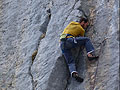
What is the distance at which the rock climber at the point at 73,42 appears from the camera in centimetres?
946

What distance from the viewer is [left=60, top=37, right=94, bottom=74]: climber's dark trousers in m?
9.50

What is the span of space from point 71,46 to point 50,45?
3.21 feet

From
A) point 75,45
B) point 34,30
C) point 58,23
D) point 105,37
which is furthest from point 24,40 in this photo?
point 105,37

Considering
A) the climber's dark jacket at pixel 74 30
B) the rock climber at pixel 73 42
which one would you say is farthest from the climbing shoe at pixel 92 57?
the climber's dark jacket at pixel 74 30

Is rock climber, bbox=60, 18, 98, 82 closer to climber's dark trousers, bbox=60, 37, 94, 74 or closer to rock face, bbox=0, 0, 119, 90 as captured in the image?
climber's dark trousers, bbox=60, 37, 94, 74

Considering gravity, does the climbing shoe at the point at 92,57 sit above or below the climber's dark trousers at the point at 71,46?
below

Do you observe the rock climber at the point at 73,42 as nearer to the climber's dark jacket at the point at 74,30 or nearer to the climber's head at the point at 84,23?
the climber's dark jacket at the point at 74,30

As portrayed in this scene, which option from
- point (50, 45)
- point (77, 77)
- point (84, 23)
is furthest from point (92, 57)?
point (50, 45)

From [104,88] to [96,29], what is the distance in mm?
2149

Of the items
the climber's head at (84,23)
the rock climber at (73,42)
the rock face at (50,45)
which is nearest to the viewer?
the rock face at (50,45)

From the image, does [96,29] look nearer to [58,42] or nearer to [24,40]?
[58,42]

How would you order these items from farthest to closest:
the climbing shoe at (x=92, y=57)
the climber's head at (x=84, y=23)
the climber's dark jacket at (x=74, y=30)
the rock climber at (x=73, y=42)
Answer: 1. the climber's head at (x=84, y=23)
2. the climber's dark jacket at (x=74, y=30)
3. the rock climber at (x=73, y=42)
4. the climbing shoe at (x=92, y=57)

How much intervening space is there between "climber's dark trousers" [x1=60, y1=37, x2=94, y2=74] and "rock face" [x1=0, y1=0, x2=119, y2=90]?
267 mm

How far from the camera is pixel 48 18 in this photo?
11391 mm
